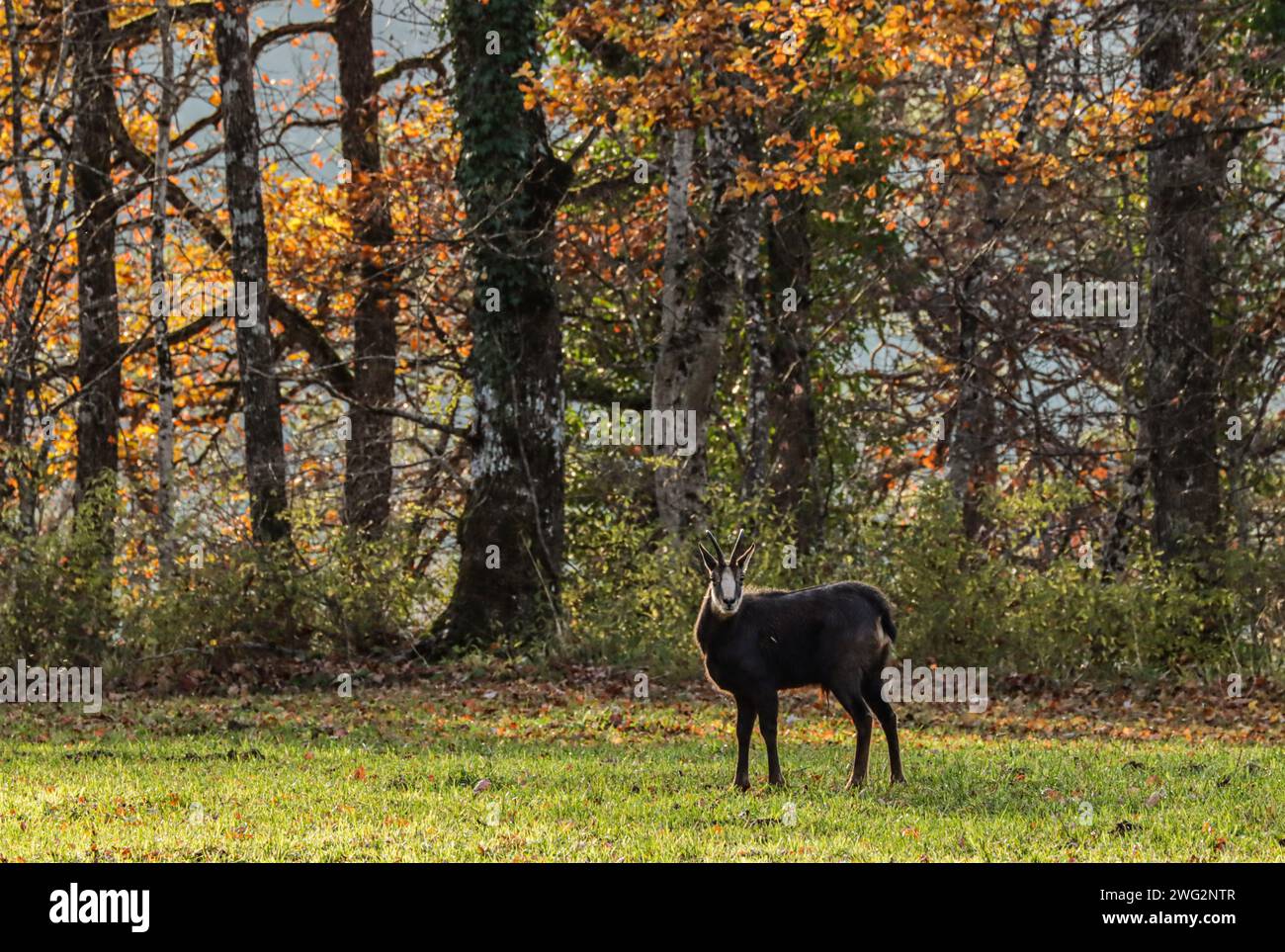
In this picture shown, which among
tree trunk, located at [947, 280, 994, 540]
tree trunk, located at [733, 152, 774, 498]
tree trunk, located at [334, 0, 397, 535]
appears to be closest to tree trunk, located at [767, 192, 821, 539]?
tree trunk, located at [947, 280, 994, 540]

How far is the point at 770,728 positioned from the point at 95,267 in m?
18.0

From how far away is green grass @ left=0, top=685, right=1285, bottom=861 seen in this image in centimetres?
799

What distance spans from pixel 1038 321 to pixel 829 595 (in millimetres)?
17050

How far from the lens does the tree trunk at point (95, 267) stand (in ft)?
77.5

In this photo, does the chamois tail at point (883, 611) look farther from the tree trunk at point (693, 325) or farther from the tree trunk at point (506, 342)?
the tree trunk at point (693, 325)

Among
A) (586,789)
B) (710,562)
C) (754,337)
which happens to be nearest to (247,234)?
(754,337)

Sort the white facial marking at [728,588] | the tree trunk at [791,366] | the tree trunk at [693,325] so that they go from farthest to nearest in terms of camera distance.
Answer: the tree trunk at [791,366], the tree trunk at [693,325], the white facial marking at [728,588]

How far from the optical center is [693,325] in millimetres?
21734

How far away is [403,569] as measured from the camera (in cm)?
1983

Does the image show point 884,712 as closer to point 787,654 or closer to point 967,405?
point 787,654

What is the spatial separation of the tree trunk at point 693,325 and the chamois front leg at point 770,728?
11.4 meters

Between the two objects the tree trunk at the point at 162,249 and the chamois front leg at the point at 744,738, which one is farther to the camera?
the tree trunk at the point at 162,249

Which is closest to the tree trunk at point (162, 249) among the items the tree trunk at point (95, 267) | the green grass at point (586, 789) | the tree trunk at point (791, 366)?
the tree trunk at point (95, 267)
